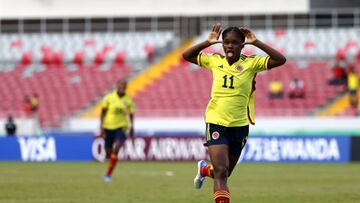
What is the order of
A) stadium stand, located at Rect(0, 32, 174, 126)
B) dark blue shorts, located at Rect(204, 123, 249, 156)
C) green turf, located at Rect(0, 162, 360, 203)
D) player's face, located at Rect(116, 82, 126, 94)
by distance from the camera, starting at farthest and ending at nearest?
stadium stand, located at Rect(0, 32, 174, 126), player's face, located at Rect(116, 82, 126, 94), green turf, located at Rect(0, 162, 360, 203), dark blue shorts, located at Rect(204, 123, 249, 156)

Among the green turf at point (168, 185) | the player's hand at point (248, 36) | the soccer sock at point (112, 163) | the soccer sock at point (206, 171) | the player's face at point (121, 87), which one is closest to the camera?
the player's hand at point (248, 36)

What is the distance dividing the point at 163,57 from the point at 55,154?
A: 14.9 metres

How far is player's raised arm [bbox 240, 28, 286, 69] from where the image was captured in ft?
41.7

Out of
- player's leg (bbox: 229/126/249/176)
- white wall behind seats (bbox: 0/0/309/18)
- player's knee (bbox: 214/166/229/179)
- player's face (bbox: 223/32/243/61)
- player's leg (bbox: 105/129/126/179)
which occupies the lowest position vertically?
player's leg (bbox: 105/129/126/179)

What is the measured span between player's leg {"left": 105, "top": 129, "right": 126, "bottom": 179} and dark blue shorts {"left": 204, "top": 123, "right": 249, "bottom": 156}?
31.7ft

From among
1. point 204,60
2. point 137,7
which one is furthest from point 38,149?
point 204,60

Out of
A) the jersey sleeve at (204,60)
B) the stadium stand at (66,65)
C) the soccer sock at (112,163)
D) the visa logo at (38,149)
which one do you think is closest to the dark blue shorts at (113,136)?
the soccer sock at (112,163)

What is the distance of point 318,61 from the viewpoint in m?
47.7

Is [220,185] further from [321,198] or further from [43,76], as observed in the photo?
[43,76]

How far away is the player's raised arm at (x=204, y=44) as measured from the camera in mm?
12844

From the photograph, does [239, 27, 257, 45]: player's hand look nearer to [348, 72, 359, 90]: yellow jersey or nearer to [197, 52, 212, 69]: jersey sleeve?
[197, 52, 212, 69]: jersey sleeve

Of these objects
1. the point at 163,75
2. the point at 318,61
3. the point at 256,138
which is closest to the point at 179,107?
the point at 163,75

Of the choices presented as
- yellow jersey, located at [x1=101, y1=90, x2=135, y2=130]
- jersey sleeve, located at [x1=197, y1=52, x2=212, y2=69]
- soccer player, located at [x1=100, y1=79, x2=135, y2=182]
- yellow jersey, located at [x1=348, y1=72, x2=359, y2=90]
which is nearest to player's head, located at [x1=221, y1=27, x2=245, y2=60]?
jersey sleeve, located at [x1=197, y1=52, x2=212, y2=69]

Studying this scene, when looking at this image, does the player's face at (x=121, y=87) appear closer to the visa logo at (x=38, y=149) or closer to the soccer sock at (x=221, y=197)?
the soccer sock at (x=221, y=197)
